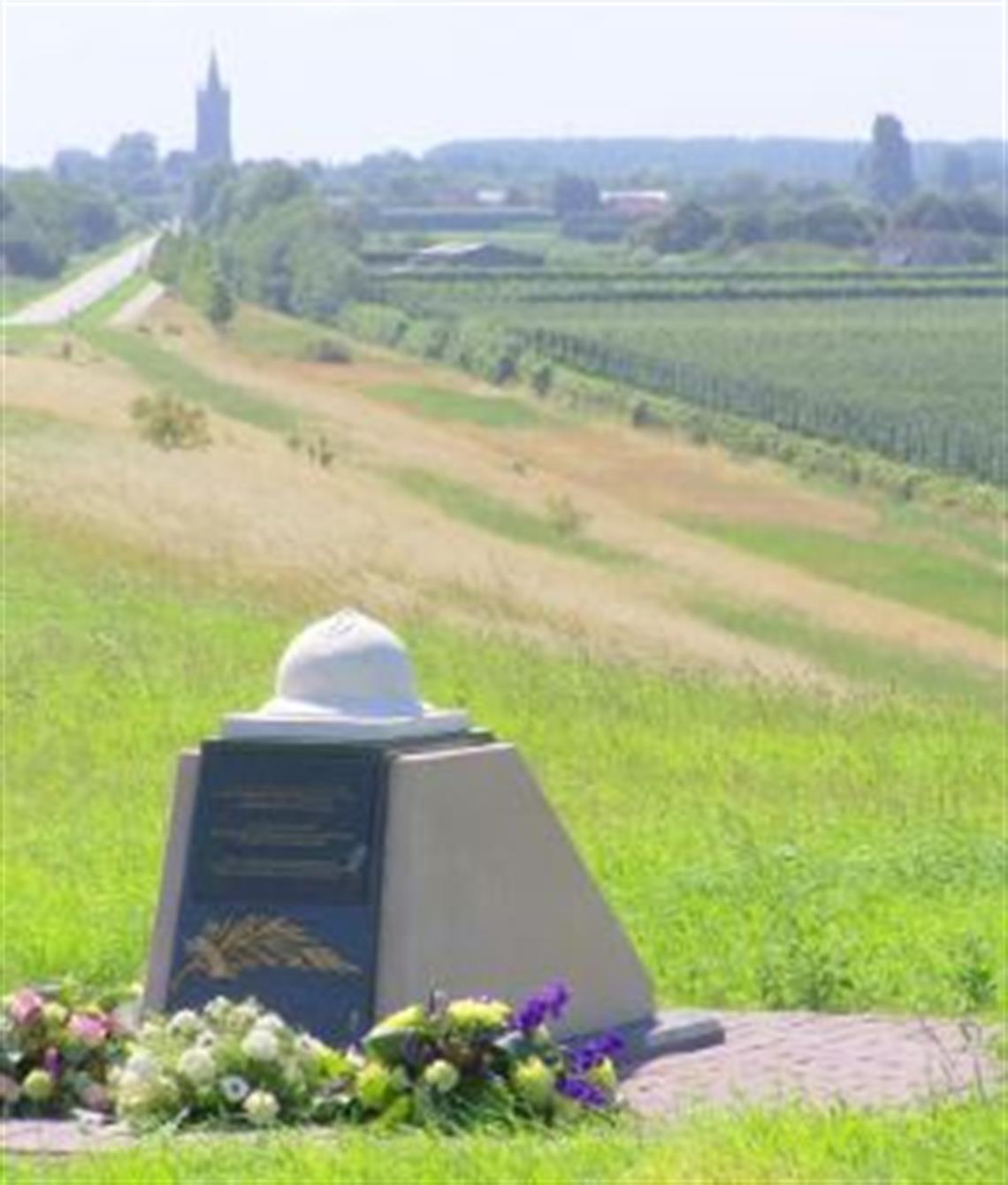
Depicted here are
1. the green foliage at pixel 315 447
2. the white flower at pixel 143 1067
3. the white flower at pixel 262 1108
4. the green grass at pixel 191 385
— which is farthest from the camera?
the green grass at pixel 191 385

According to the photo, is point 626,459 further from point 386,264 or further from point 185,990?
point 386,264

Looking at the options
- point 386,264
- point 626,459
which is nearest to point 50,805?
point 626,459

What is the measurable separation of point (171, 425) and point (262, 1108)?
43.6m

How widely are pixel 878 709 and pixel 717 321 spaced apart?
124215mm

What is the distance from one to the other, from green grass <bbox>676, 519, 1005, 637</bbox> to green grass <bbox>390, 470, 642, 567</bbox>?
3.06 metres

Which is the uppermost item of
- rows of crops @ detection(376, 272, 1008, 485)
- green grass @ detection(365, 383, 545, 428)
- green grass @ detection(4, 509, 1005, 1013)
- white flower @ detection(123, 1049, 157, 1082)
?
white flower @ detection(123, 1049, 157, 1082)

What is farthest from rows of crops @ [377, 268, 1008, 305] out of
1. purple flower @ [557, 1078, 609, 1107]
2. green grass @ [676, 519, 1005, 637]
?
purple flower @ [557, 1078, 609, 1107]

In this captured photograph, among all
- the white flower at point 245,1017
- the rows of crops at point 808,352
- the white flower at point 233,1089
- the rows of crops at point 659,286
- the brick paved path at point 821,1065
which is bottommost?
the rows of crops at point 659,286

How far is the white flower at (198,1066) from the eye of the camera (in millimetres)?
11555

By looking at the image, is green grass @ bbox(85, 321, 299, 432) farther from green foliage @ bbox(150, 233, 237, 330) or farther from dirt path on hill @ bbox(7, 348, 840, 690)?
green foliage @ bbox(150, 233, 237, 330)

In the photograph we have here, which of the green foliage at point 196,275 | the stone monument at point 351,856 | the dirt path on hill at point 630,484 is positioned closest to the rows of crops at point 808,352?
the dirt path on hill at point 630,484

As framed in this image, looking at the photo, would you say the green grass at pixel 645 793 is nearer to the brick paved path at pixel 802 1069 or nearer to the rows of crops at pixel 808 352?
the brick paved path at pixel 802 1069

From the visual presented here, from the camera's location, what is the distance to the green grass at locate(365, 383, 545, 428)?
8275 cm

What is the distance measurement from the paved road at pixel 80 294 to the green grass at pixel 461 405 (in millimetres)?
21199
